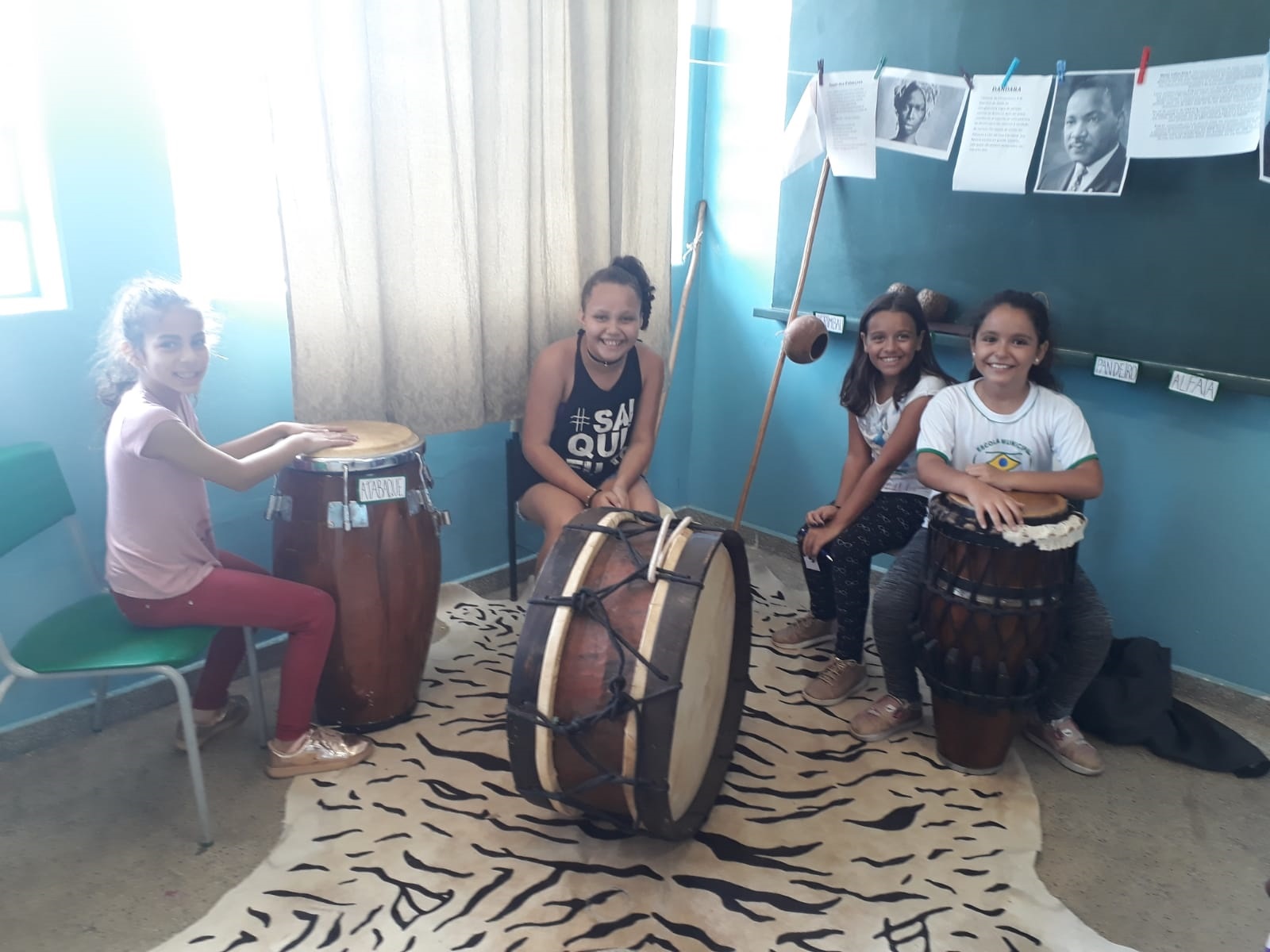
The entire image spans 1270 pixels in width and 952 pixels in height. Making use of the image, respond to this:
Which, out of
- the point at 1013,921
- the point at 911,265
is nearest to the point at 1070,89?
the point at 911,265

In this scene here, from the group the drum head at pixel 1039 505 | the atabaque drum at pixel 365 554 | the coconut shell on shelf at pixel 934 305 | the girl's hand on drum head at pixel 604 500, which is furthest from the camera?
the coconut shell on shelf at pixel 934 305

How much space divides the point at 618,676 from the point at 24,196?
1.62 metres

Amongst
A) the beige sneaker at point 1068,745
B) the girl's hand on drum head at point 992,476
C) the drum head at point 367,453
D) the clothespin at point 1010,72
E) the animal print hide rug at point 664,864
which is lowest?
the animal print hide rug at point 664,864

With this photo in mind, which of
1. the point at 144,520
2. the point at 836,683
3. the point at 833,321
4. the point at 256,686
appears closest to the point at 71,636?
the point at 144,520

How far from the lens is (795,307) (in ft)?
9.62

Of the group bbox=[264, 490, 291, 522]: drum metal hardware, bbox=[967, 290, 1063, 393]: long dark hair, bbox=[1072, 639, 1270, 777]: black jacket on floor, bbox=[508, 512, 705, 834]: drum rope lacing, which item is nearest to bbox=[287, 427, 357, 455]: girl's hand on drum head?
bbox=[264, 490, 291, 522]: drum metal hardware

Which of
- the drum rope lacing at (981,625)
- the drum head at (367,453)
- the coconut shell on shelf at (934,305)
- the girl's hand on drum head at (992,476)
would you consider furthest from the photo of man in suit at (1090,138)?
the drum head at (367,453)

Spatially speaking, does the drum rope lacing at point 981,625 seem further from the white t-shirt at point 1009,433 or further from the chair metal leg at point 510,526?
the chair metal leg at point 510,526

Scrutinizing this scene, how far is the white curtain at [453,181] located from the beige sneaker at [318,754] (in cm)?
76

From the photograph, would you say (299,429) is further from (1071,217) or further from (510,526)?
(1071,217)

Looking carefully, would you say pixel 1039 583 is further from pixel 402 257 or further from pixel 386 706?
pixel 402 257

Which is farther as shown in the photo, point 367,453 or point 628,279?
point 628,279

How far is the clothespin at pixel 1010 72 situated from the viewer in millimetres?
2389

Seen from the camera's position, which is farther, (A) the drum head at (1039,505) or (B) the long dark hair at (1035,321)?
(B) the long dark hair at (1035,321)
